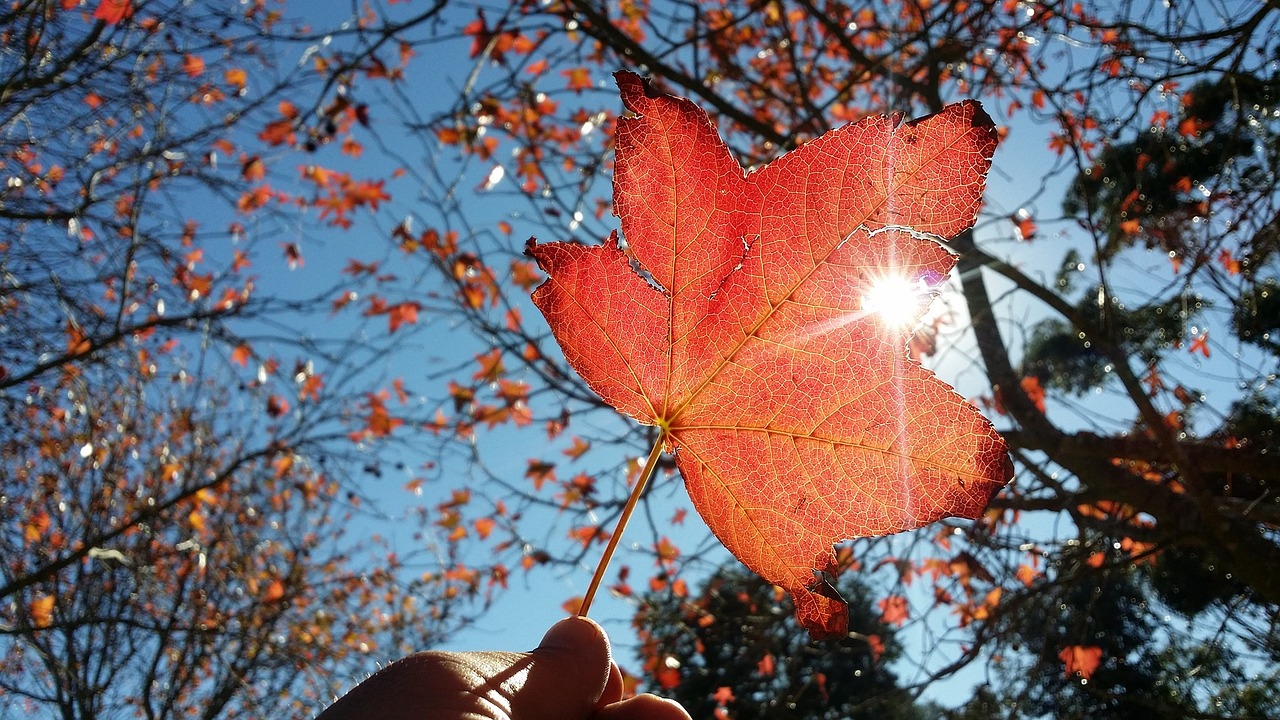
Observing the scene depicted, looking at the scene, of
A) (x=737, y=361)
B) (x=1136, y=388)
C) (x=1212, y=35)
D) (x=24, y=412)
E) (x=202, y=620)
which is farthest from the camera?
(x=202, y=620)

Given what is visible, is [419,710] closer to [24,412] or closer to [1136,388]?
[1136,388]

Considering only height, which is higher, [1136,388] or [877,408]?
[1136,388]

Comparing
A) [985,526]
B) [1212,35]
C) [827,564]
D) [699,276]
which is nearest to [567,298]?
[699,276]

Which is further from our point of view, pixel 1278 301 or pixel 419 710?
pixel 1278 301

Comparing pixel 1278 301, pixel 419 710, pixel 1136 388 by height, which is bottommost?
pixel 419 710

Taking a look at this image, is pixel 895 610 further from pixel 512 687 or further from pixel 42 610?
pixel 42 610

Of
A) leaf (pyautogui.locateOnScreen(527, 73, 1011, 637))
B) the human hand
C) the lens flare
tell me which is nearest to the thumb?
the human hand
